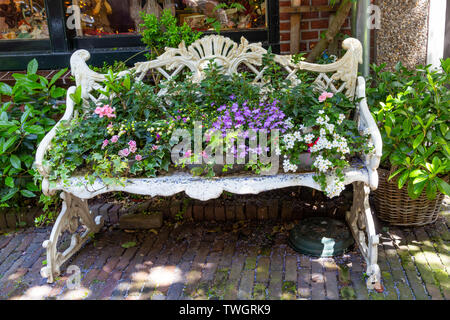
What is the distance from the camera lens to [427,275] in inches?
114

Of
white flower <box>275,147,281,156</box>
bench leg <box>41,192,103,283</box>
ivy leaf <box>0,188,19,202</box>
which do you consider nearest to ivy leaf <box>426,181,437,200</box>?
white flower <box>275,147,281,156</box>

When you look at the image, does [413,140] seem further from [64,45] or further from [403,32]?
[64,45]

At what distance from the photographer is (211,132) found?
2920mm

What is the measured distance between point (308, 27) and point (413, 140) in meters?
1.74

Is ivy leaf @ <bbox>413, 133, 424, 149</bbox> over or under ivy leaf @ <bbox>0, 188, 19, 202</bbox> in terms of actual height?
over

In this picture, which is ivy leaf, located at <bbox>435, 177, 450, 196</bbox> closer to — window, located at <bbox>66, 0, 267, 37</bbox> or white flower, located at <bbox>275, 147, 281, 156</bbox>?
white flower, located at <bbox>275, 147, 281, 156</bbox>

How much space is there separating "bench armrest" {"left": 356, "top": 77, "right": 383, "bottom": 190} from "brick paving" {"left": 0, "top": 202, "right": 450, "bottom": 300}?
23.9 inches

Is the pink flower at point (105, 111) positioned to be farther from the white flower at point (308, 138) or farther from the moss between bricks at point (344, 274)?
the moss between bricks at point (344, 274)

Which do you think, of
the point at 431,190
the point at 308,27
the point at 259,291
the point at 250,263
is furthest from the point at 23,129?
the point at 431,190

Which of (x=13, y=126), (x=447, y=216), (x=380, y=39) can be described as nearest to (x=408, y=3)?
(x=380, y=39)

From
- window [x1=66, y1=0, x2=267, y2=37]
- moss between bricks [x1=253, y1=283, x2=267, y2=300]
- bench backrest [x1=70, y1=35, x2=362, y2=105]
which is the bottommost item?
moss between bricks [x1=253, y1=283, x2=267, y2=300]

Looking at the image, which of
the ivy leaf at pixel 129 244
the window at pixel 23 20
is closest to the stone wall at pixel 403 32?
the ivy leaf at pixel 129 244

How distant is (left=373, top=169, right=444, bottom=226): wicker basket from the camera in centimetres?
337

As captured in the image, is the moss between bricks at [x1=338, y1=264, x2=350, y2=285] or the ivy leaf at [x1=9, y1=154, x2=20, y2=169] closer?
the moss between bricks at [x1=338, y1=264, x2=350, y2=285]
